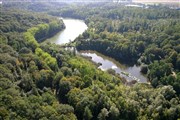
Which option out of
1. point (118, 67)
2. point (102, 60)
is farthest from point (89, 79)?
point (102, 60)

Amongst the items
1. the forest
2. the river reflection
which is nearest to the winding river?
the river reflection

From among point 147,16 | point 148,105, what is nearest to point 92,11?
point 147,16

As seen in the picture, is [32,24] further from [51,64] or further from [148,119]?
[148,119]

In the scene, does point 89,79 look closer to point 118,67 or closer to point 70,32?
point 118,67

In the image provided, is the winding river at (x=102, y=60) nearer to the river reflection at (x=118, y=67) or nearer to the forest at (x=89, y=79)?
the river reflection at (x=118, y=67)

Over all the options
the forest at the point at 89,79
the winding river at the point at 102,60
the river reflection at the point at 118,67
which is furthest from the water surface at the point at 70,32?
the river reflection at the point at 118,67

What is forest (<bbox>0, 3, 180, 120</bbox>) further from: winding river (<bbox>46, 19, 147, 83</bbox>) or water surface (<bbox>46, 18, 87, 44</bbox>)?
water surface (<bbox>46, 18, 87, 44</bbox>)
